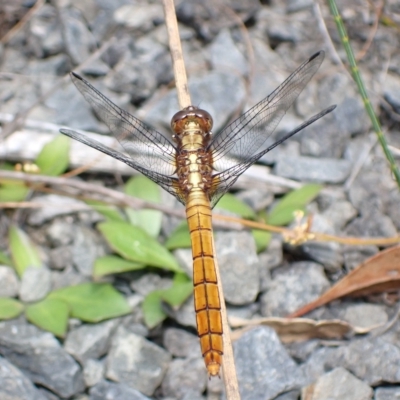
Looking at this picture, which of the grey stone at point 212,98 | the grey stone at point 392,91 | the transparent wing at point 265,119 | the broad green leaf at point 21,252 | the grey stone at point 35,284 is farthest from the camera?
the grey stone at point 392,91

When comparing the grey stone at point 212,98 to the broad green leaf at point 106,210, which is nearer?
the broad green leaf at point 106,210

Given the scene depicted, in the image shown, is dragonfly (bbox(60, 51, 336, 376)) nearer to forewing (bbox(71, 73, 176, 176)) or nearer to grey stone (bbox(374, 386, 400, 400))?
forewing (bbox(71, 73, 176, 176))

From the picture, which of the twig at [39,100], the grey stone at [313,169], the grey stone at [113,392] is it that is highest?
the twig at [39,100]

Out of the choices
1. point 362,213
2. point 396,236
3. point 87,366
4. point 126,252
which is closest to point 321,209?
point 362,213

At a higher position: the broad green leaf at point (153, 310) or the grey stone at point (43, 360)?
the broad green leaf at point (153, 310)

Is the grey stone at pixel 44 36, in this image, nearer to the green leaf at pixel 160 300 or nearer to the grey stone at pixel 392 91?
the green leaf at pixel 160 300

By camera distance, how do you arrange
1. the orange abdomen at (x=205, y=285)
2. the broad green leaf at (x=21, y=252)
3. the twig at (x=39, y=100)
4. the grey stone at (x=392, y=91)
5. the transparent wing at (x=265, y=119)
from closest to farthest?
the orange abdomen at (x=205, y=285)
the transparent wing at (x=265, y=119)
the broad green leaf at (x=21, y=252)
the twig at (x=39, y=100)
the grey stone at (x=392, y=91)

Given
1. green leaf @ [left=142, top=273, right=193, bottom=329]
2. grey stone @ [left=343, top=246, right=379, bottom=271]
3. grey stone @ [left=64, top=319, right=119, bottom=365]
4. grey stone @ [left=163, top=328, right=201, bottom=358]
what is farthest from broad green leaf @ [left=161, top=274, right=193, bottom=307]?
grey stone @ [left=343, top=246, right=379, bottom=271]

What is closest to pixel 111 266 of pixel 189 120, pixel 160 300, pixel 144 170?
pixel 160 300

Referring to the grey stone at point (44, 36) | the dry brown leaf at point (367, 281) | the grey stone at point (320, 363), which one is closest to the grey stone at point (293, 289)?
the dry brown leaf at point (367, 281)
